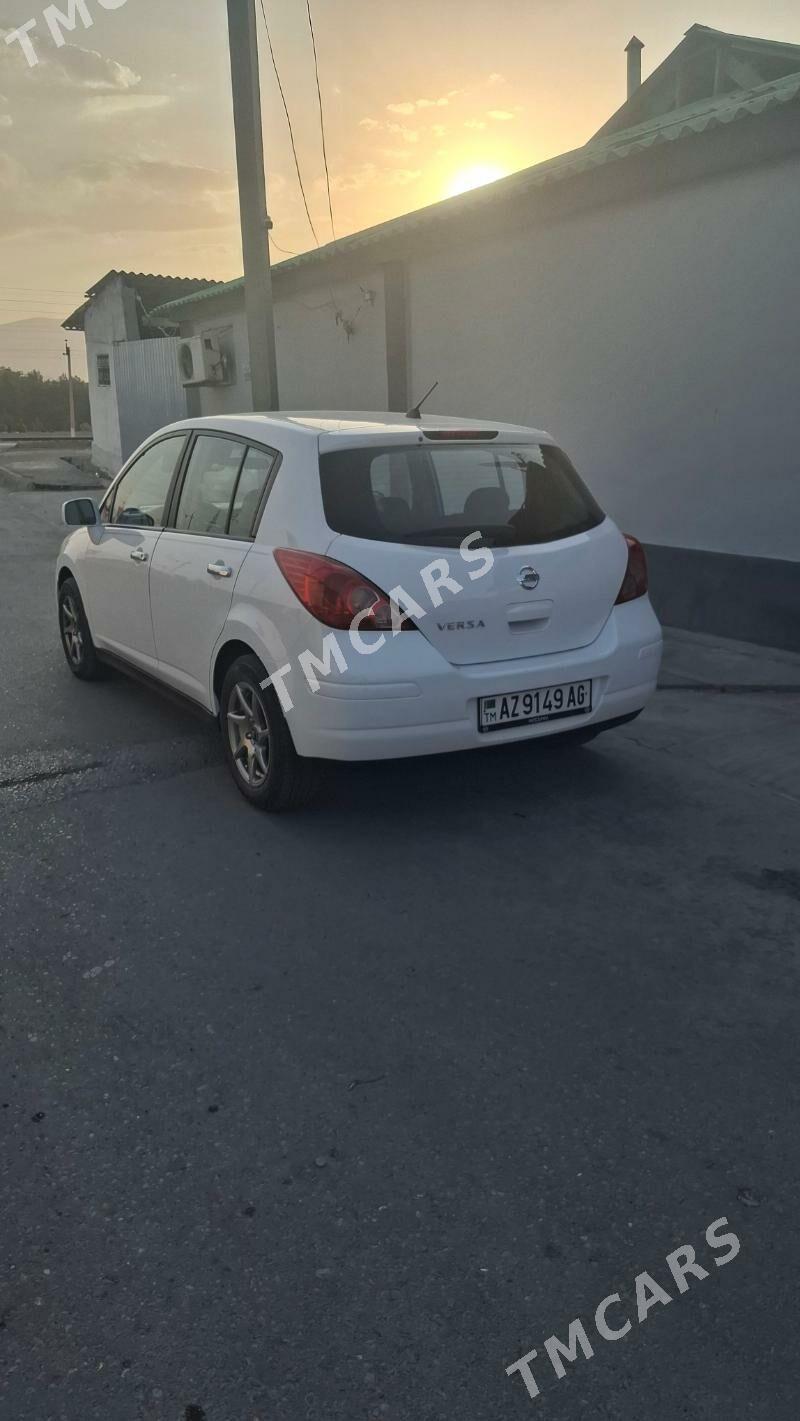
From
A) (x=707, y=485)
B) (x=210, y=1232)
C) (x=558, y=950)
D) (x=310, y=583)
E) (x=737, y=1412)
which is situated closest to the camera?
(x=737, y=1412)

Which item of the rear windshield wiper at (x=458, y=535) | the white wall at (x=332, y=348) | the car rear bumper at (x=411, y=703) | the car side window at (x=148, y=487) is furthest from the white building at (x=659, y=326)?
the car side window at (x=148, y=487)

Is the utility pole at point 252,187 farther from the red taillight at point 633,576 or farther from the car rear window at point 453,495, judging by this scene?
the red taillight at point 633,576

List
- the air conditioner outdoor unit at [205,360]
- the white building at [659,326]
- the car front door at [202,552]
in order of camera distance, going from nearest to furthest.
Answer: the car front door at [202,552] → the white building at [659,326] → the air conditioner outdoor unit at [205,360]

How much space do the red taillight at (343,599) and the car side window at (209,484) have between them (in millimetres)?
898

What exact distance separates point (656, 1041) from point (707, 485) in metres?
5.90

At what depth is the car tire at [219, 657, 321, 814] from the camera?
4.26 m

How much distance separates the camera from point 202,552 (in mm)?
4758

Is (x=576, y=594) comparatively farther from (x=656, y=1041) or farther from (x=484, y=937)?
(x=656, y=1041)

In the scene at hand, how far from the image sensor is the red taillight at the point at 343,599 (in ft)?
12.8

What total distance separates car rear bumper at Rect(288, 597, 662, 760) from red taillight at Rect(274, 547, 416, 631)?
10cm

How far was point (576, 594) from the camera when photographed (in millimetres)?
4320

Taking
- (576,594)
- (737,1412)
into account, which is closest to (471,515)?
(576,594)

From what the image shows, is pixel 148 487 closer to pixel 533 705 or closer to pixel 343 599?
pixel 343 599

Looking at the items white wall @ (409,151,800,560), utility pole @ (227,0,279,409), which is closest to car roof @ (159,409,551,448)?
white wall @ (409,151,800,560)
